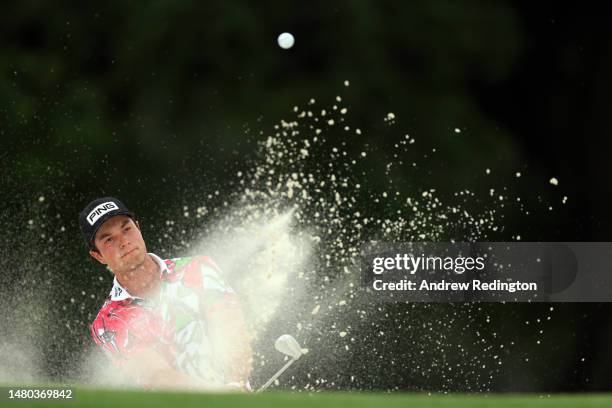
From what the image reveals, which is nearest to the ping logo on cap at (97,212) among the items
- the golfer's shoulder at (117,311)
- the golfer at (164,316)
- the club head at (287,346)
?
the golfer at (164,316)

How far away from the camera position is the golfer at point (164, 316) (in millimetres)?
4641

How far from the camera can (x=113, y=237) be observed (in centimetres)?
486

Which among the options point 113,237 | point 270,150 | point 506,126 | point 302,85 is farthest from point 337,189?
point 113,237

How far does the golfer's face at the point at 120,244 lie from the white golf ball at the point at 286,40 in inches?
163

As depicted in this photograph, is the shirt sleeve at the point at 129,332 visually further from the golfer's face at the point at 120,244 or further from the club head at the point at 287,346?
the club head at the point at 287,346

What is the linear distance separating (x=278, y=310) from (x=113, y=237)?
109cm

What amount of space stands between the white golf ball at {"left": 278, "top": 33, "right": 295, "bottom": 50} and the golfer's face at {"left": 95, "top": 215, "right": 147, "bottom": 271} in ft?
13.6

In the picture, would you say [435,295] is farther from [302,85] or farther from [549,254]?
[302,85]

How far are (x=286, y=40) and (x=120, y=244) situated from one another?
14.1ft

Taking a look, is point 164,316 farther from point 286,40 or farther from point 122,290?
point 286,40

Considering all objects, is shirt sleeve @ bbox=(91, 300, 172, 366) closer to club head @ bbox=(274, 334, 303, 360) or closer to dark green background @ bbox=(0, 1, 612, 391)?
club head @ bbox=(274, 334, 303, 360)

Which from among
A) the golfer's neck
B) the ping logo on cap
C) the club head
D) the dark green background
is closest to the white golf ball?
the dark green background

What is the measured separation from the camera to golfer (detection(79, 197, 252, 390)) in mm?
4641

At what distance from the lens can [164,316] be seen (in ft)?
15.3
